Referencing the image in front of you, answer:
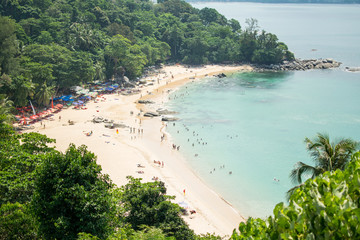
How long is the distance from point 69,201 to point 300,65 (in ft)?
263

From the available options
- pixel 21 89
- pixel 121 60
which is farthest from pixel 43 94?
pixel 121 60

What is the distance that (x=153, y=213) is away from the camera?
18516 millimetres

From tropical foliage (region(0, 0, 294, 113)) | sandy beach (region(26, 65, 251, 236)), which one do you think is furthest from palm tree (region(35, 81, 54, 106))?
sandy beach (region(26, 65, 251, 236))

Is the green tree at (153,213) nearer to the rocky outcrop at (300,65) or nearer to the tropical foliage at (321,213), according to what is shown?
the tropical foliage at (321,213)

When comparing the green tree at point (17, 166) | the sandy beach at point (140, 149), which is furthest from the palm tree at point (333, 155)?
the green tree at point (17, 166)

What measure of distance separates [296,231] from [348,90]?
65.1 m

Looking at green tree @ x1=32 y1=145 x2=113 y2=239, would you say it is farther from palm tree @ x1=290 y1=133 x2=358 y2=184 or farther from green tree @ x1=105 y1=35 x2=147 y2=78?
green tree @ x1=105 y1=35 x2=147 y2=78

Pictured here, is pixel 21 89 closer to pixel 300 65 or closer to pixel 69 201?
pixel 69 201

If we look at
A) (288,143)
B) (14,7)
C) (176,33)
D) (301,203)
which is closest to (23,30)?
(14,7)

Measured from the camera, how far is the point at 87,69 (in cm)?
5081

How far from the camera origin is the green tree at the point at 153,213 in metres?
18.0

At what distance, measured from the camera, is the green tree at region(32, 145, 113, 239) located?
44.6 feet

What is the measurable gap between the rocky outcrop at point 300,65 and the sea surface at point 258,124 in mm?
2821

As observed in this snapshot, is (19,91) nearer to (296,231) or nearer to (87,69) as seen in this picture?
(87,69)
